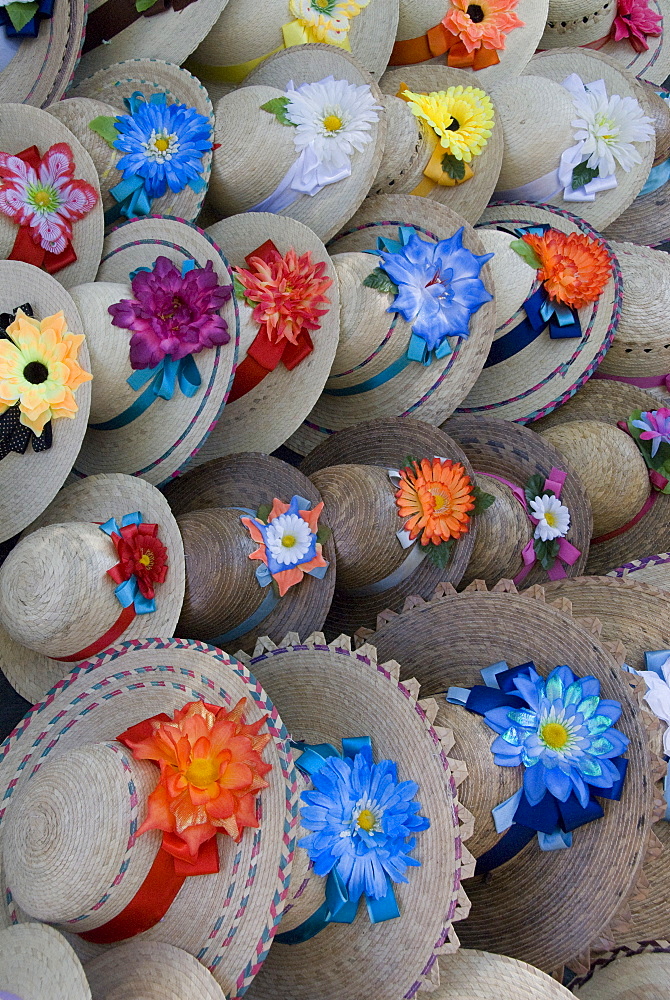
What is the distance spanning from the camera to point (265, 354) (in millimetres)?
1941

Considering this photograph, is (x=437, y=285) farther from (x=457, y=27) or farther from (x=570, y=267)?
(x=457, y=27)

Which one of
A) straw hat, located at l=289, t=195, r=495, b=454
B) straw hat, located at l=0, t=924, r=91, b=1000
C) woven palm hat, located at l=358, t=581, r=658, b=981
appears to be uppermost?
straw hat, located at l=289, t=195, r=495, b=454

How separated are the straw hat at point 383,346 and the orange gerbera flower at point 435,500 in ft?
0.98

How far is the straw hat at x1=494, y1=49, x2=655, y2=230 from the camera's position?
8.14ft

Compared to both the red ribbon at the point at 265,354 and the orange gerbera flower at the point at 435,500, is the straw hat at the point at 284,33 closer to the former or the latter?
the red ribbon at the point at 265,354

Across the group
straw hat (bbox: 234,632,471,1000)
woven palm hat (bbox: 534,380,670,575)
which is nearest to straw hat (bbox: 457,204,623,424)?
woven palm hat (bbox: 534,380,670,575)

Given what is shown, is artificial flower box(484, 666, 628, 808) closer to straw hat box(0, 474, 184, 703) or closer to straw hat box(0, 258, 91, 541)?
straw hat box(0, 474, 184, 703)

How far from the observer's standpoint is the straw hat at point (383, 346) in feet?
6.76

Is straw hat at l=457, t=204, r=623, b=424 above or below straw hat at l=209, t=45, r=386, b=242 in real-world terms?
below

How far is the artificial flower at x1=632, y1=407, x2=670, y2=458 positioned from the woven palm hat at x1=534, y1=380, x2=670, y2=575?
5 cm

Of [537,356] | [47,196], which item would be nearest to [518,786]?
[537,356]

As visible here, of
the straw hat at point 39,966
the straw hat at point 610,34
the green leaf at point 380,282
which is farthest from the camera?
the straw hat at point 610,34

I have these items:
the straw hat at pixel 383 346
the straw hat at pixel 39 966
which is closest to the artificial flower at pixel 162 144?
the straw hat at pixel 383 346

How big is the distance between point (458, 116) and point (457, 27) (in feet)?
1.33
